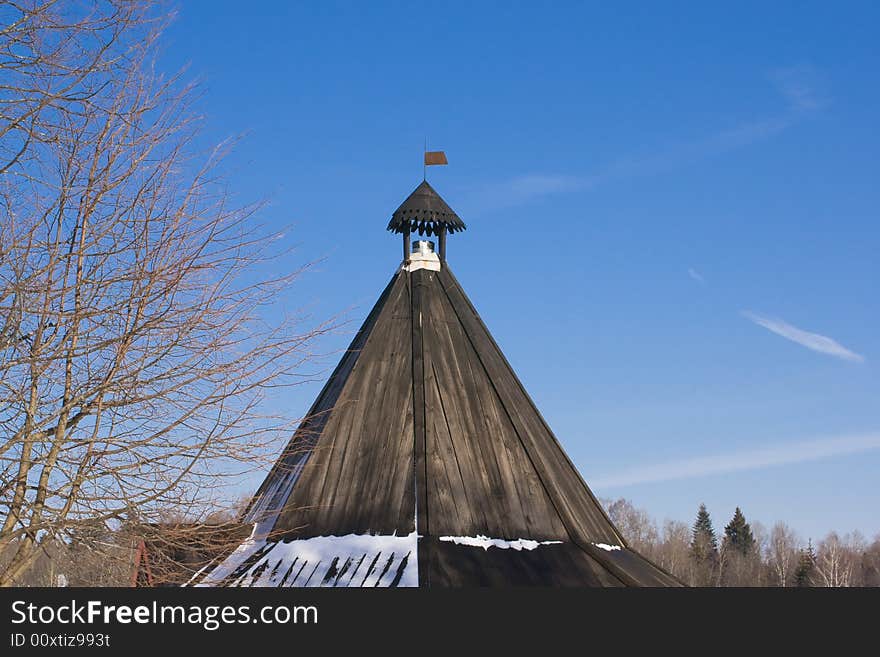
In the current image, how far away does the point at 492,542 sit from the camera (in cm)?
1199

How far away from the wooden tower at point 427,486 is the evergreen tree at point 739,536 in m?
74.4

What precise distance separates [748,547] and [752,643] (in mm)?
80171

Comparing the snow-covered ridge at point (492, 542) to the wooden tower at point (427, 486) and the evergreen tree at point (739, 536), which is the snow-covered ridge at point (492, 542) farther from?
the evergreen tree at point (739, 536)

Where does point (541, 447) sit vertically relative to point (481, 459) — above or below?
above

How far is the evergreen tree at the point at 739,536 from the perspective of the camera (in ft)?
271

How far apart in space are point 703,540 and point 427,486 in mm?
80827

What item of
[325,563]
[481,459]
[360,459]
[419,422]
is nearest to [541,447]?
[481,459]

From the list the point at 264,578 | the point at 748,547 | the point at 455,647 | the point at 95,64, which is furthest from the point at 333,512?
the point at 748,547

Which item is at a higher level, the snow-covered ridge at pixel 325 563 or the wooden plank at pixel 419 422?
the wooden plank at pixel 419 422

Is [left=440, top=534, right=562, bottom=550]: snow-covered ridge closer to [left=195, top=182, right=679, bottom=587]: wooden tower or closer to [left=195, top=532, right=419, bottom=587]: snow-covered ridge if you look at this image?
[left=195, top=182, right=679, bottom=587]: wooden tower

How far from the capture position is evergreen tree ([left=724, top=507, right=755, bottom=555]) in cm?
8250

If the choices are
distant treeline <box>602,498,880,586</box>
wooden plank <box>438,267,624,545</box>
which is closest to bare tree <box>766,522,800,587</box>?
distant treeline <box>602,498,880,586</box>

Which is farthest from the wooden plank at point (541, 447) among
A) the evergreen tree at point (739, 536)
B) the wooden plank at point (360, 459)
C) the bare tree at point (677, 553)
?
the evergreen tree at point (739, 536)

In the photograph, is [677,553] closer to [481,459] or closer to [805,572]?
[805,572]
